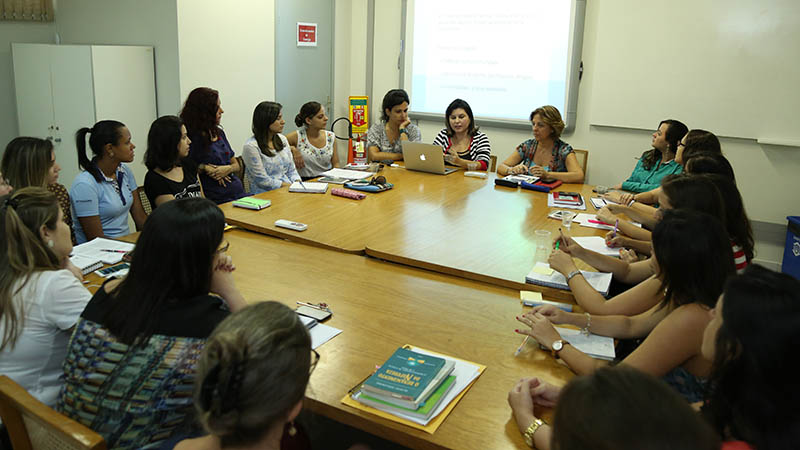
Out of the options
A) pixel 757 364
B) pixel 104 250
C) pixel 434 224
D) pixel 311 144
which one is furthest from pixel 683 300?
pixel 311 144

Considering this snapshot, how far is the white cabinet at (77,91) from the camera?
4723 mm

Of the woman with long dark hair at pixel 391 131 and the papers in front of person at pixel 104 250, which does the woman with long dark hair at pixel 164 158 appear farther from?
the woman with long dark hair at pixel 391 131

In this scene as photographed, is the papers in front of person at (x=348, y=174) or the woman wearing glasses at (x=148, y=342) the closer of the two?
the woman wearing glasses at (x=148, y=342)

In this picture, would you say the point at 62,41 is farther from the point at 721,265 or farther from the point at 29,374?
the point at 721,265

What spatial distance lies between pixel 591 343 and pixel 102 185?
8.49 feet

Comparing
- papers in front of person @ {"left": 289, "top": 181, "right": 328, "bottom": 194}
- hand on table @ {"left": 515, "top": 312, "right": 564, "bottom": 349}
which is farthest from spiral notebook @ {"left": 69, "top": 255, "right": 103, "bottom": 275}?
hand on table @ {"left": 515, "top": 312, "right": 564, "bottom": 349}

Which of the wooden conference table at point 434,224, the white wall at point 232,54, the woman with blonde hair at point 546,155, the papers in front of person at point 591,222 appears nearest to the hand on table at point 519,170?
the woman with blonde hair at point 546,155

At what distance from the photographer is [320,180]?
434 cm

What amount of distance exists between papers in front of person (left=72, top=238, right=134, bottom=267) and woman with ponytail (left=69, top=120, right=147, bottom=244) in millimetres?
328

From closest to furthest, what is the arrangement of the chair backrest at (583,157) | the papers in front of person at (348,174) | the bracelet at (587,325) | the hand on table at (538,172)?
1. the bracelet at (587,325)
2. the papers in front of person at (348,174)
3. the hand on table at (538,172)
4. the chair backrest at (583,157)

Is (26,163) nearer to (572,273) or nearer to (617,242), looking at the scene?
(572,273)

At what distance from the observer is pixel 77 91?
4766 millimetres

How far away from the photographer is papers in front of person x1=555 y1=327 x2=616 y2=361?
189 centimetres

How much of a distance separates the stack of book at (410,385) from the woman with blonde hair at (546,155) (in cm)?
303
